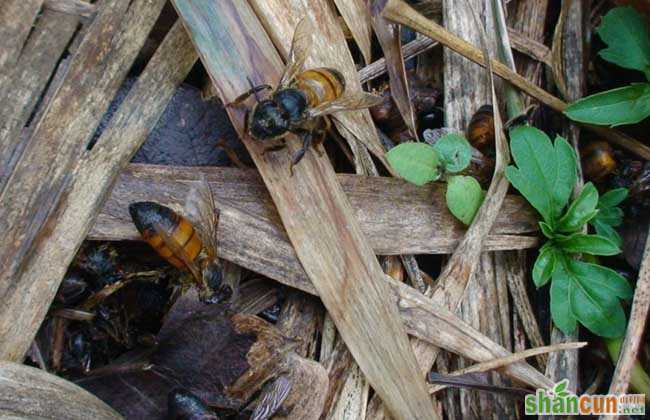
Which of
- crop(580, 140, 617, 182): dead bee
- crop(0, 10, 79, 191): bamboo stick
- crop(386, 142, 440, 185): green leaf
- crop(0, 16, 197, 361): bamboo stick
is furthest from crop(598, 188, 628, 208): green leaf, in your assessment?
crop(0, 10, 79, 191): bamboo stick

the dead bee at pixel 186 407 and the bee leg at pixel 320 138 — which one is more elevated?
the bee leg at pixel 320 138

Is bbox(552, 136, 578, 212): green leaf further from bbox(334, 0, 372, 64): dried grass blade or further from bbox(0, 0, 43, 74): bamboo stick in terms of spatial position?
bbox(0, 0, 43, 74): bamboo stick

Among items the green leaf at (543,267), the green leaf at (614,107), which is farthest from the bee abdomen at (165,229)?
the green leaf at (614,107)

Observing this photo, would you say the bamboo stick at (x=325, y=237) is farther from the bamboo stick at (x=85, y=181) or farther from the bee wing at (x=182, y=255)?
the bee wing at (x=182, y=255)

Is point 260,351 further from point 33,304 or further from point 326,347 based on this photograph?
point 33,304

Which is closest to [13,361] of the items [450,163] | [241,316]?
[241,316]

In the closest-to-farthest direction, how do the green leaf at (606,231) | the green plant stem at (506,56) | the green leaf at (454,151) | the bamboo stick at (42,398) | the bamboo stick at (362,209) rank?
1. the bamboo stick at (42,398)
2. the bamboo stick at (362,209)
3. the green leaf at (454,151)
4. the green leaf at (606,231)
5. the green plant stem at (506,56)

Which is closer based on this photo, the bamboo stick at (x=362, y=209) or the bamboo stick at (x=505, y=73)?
the bamboo stick at (x=362, y=209)
